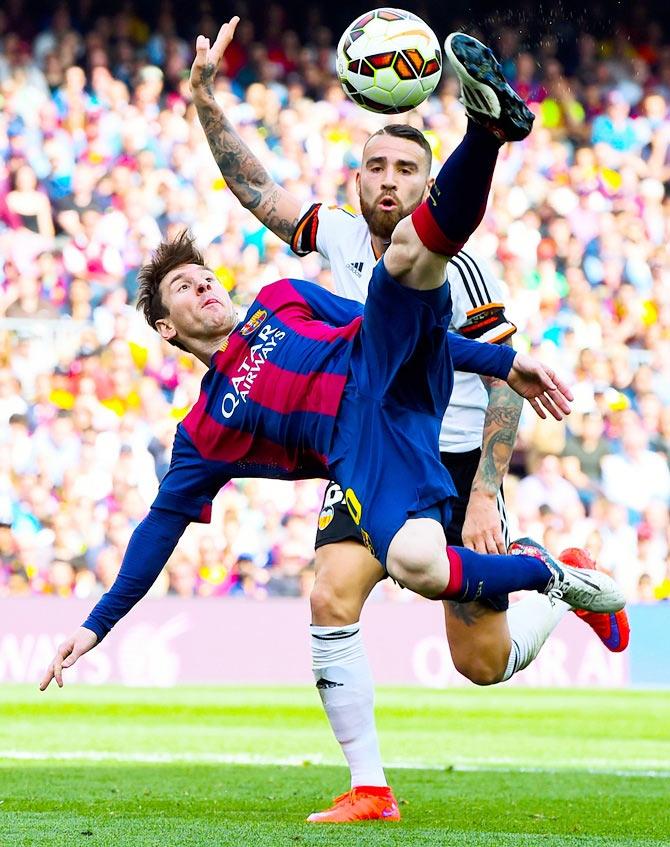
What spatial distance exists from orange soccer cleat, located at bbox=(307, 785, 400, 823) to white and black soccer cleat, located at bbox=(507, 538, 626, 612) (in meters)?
0.96

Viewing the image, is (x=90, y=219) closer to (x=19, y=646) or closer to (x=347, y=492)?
(x=19, y=646)

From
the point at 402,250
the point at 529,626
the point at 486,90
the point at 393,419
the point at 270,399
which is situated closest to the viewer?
the point at 486,90

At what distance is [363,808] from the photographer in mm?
5543

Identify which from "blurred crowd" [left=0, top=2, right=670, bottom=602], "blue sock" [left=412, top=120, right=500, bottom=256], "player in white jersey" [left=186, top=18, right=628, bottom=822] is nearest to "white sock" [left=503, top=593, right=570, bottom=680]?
"player in white jersey" [left=186, top=18, right=628, bottom=822]

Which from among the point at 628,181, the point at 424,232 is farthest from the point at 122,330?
the point at 424,232

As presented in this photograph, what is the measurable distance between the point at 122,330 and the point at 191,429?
9.82 meters

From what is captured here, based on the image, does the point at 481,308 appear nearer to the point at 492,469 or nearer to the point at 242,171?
the point at 492,469

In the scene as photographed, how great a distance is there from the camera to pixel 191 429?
5695mm

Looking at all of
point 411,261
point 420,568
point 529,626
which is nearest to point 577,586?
point 529,626

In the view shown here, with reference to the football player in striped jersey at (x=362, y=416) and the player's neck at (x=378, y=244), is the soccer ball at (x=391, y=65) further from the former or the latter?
the player's neck at (x=378, y=244)

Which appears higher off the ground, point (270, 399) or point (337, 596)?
point (270, 399)

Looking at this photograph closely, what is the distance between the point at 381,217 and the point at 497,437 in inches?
40.0

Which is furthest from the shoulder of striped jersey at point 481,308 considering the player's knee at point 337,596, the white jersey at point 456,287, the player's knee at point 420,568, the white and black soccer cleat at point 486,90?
the white and black soccer cleat at point 486,90

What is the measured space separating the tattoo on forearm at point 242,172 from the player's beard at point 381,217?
1.84 ft
